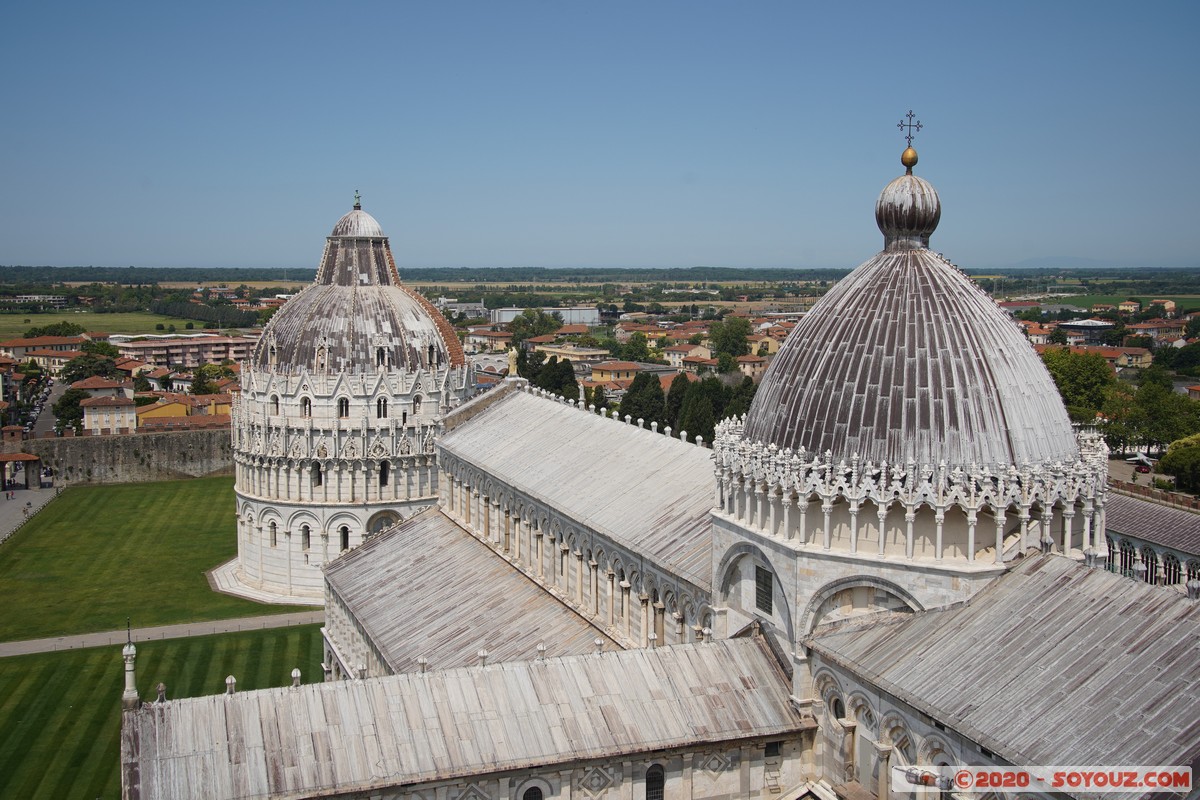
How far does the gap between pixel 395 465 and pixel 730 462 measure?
56.8 meters

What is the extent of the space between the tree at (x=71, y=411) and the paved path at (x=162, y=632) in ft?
231

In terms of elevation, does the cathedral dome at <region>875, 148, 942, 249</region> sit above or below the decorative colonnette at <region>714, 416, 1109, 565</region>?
above

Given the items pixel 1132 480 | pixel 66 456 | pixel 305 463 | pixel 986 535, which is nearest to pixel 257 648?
pixel 305 463

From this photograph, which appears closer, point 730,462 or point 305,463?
point 730,462

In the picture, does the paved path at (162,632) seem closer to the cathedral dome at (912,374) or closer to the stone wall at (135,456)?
the cathedral dome at (912,374)

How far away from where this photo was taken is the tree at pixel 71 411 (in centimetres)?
13175

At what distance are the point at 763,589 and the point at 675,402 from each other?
9250 cm

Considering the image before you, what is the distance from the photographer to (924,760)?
70.6 feet

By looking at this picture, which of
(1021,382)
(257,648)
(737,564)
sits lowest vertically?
(257,648)

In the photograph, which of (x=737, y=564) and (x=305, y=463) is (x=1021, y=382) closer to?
(x=737, y=564)

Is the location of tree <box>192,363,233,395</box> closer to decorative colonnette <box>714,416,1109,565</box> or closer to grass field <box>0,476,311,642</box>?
grass field <box>0,476,311,642</box>

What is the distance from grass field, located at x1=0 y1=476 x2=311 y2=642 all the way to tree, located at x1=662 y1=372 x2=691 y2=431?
42380 mm

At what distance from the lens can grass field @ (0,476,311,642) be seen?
227 ft

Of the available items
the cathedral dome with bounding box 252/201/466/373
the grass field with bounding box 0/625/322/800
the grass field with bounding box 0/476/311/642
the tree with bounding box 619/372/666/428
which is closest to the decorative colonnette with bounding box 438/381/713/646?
the grass field with bounding box 0/625/322/800
